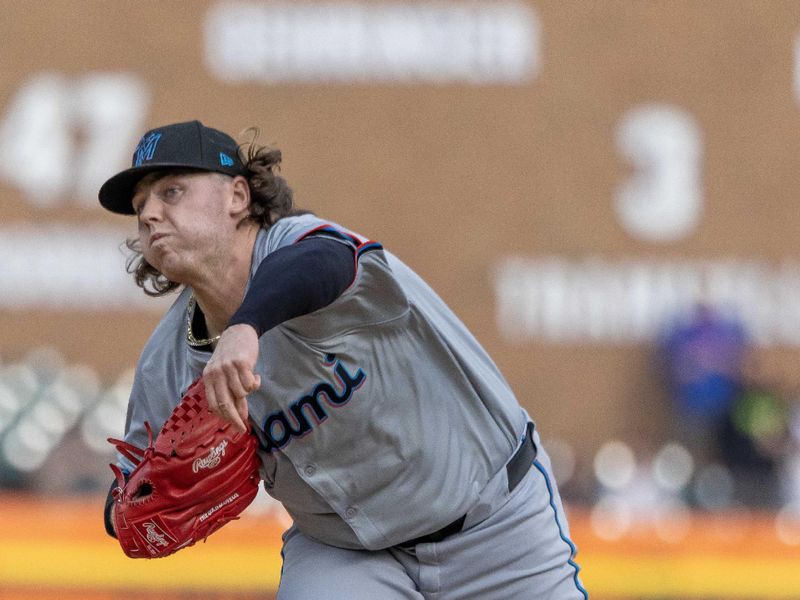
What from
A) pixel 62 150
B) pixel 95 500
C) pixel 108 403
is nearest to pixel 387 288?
pixel 95 500

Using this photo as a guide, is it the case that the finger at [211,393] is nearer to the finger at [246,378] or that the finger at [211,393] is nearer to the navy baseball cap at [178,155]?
the finger at [246,378]

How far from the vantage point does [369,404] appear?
122 inches

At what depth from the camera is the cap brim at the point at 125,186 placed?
3031mm

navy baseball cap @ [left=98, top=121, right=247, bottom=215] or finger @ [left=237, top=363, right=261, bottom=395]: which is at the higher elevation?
navy baseball cap @ [left=98, top=121, right=247, bottom=215]

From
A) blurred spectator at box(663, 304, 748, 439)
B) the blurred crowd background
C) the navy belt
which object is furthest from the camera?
the blurred crowd background

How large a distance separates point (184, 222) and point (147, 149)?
0.66ft

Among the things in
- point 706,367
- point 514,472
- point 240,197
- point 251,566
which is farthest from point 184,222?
point 706,367

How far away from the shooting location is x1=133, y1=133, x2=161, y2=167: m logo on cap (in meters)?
3.05

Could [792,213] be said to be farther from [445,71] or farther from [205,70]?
[205,70]

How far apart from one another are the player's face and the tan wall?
23.6 ft

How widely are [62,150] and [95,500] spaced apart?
4.27 m

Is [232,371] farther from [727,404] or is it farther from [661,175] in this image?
[661,175]

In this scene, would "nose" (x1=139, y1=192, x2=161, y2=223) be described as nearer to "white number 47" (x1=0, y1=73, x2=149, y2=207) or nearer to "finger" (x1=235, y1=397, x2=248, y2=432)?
"finger" (x1=235, y1=397, x2=248, y2=432)

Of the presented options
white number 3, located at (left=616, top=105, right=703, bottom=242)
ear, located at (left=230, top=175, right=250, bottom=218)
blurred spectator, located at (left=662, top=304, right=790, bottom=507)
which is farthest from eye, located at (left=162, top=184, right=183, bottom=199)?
white number 3, located at (left=616, top=105, right=703, bottom=242)
